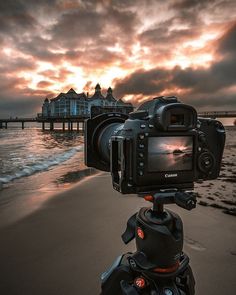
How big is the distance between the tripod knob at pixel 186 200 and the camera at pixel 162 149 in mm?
114

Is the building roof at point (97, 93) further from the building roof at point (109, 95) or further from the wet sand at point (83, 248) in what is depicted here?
the wet sand at point (83, 248)

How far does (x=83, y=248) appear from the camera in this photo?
3.10 meters

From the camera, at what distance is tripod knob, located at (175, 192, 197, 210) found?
48.9 inches

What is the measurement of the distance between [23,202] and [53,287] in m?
3.41

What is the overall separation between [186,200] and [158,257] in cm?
38

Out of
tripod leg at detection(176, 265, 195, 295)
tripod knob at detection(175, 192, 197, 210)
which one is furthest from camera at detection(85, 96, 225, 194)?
tripod leg at detection(176, 265, 195, 295)

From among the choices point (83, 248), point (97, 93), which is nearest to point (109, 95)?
point (97, 93)

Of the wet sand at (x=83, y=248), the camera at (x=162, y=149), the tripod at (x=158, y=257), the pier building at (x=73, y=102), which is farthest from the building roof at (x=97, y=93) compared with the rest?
the tripod at (x=158, y=257)

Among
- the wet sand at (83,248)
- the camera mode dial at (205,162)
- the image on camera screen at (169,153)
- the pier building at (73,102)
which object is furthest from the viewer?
the pier building at (73,102)

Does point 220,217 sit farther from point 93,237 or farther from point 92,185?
point 92,185

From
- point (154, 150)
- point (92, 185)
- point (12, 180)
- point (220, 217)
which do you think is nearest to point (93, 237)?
point (220, 217)

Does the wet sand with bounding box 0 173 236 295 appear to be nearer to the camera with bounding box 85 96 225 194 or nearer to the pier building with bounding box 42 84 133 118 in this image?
the camera with bounding box 85 96 225 194

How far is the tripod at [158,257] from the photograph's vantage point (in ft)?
4.24

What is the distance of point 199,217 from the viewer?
13.4 ft
